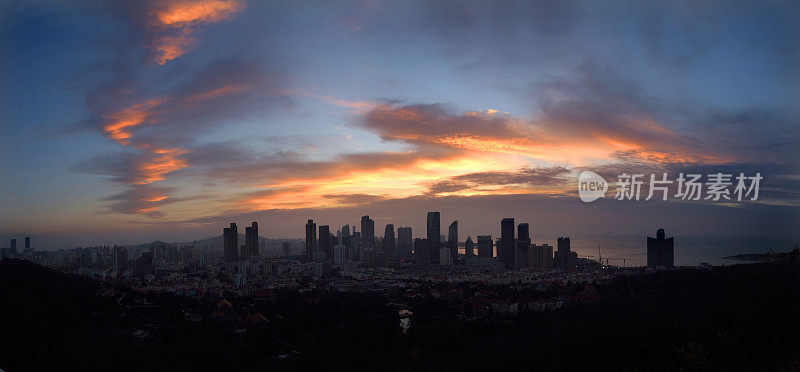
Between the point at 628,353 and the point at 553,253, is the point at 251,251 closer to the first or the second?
the point at 553,253

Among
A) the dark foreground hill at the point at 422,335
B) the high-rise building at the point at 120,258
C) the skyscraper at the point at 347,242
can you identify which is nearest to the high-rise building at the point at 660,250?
the dark foreground hill at the point at 422,335

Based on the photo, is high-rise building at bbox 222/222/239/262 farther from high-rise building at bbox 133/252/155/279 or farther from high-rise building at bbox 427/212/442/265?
high-rise building at bbox 427/212/442/265

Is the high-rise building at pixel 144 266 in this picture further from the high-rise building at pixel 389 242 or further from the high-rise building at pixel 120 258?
the high-rise building at pixel 389 242

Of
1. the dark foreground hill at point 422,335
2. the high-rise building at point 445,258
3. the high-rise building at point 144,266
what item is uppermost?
the dark foreground hill at point 422,335

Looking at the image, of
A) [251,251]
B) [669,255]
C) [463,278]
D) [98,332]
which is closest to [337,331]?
[98,332]

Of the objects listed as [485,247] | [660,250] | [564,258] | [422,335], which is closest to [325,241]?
[485,247]

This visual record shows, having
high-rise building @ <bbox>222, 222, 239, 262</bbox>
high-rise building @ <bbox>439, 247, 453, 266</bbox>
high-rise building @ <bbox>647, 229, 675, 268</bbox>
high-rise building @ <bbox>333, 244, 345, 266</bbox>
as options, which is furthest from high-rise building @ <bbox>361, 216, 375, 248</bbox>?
high-rise building @ <bbox>647, 229, 675, 268</bbox>

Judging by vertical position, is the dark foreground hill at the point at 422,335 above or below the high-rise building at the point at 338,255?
above
